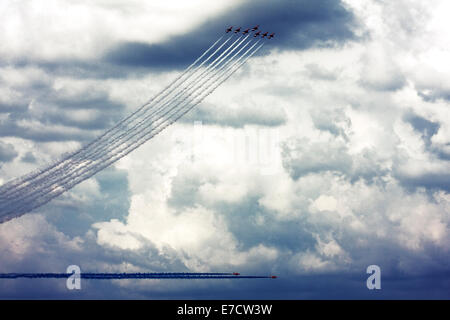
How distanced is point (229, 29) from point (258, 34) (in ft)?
36.4

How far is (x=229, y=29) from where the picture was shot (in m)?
184

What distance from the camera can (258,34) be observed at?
189875mm
